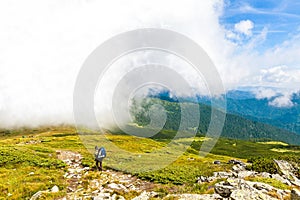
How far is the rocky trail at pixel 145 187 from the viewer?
1580cm

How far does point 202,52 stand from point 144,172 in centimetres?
1371

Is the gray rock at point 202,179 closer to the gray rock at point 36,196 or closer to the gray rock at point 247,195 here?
the gray rock at point 247,195

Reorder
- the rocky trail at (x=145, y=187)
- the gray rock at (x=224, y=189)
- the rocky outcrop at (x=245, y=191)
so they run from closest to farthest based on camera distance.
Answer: the rocky outcrop at (x=245, y=191) → the rocky trail at (x=145, y=187) → the gray rock at (x=224, y=189)

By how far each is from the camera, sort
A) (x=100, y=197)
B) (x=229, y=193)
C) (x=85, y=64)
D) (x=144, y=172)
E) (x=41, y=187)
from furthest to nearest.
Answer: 1. (x=144, y=172)
2. (x=85, y=64)
3. (x=41, y=187)
4. (x=100, y=197)
5. (x=229, y=193)

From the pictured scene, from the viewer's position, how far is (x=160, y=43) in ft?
89.2

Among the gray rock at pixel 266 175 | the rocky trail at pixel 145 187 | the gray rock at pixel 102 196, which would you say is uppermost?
the gray rock at pixel 266 175

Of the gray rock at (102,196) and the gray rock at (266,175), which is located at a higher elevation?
the gray rock at (266,175)

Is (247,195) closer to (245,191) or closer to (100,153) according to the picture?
(245,191)

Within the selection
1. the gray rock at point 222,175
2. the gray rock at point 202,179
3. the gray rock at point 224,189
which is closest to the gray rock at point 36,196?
the gray rock at point 224,189

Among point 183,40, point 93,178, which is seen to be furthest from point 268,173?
point 93,178

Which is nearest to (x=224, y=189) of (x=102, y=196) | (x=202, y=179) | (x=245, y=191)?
(x=245, y=191)

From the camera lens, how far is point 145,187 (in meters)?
22.3

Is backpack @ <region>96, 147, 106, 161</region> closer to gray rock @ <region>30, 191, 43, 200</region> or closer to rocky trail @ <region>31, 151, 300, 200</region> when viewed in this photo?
rocky trail @ <region>31, 151, 300, 200</region>

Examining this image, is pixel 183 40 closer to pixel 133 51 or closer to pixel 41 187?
pixel 133 51
